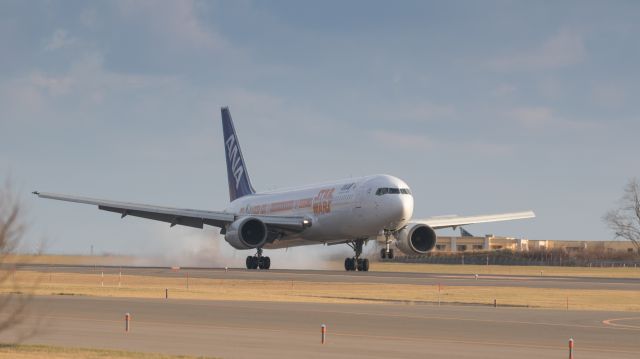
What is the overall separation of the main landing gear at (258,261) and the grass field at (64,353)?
167ft

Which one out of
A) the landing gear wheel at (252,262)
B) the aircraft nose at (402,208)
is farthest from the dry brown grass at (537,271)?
the aircraft nose at (402,208)

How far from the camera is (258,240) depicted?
72.1m

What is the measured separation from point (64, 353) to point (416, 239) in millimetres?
49786

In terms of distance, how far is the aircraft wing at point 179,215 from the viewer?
73250 millimetres

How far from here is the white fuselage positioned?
218 feet

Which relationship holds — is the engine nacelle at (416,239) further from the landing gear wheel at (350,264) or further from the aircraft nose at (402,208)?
the landing gear wheel at (350,264)

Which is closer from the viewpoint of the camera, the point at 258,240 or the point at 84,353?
the point at 84,353

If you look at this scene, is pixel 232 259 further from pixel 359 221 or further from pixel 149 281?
pixel 149 281

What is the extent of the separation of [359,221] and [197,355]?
45644 millimetres

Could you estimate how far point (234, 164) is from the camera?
93.2 m

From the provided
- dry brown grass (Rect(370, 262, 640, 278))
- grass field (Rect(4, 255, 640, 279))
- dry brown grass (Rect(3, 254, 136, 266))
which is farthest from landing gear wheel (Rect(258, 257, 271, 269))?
dry brown grass (Rect(3, 254, 136, 266))

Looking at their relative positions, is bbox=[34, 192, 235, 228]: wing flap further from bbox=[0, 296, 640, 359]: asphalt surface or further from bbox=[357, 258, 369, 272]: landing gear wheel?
bbox=[0, 296, 640, 359]: asphalt surface

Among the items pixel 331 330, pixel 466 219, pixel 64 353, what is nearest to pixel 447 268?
pixel 466 219

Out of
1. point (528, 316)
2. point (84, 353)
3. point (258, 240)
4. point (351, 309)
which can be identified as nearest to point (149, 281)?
point (258, 240)
